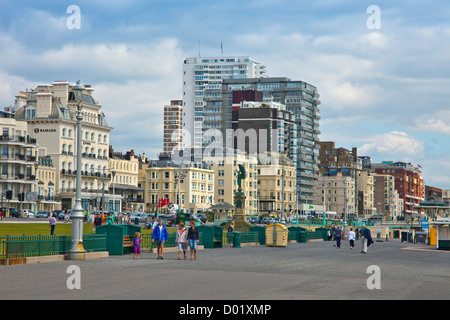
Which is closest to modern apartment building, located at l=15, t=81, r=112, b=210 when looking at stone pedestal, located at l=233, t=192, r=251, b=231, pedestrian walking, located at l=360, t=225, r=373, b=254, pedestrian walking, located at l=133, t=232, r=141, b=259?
stone pedestal, located at l=233, t=192, r=251, b=231

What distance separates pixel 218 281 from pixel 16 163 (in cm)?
8386


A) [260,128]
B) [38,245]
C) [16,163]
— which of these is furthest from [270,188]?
[38,245]

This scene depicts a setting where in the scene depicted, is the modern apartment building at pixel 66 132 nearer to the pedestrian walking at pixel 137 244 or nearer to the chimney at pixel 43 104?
the chimney at pixel 43 104

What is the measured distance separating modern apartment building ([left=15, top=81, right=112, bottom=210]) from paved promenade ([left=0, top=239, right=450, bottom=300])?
8454 cm

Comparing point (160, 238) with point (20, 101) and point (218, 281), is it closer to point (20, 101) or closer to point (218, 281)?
point (218, 281)

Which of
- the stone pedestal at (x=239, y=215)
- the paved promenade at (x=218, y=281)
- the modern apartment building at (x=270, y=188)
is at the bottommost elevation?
the paved promenade at (x=218, y=281)

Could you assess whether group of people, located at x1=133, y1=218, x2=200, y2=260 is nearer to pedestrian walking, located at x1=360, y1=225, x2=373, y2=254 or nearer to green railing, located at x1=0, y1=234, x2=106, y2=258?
green railing, located at x1=0, y1=234, x2=106, y2=258

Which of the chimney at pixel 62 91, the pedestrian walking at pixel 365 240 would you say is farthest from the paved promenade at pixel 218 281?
the chimney at pixel 62 91

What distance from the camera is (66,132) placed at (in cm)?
11581

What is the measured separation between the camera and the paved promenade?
17000 millimetres

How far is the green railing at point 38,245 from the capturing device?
26.2 meters

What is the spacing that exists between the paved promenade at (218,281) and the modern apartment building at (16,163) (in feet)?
239
